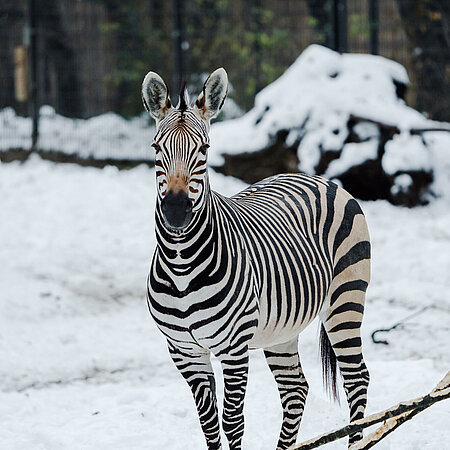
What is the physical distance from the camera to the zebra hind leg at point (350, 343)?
3.96 metres

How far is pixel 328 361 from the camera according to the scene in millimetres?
4215

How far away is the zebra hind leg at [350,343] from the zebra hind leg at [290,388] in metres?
0.23

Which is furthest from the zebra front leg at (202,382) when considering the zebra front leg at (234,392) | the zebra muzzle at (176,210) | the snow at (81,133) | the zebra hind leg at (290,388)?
the snow at (81,133)

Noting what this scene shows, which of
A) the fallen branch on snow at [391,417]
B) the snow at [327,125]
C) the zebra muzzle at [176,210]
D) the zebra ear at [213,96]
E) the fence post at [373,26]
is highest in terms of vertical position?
the zebra ear at [213,96]

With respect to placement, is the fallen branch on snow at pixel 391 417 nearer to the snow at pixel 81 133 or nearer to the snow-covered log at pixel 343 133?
the snow-covered log at pixel 343 133

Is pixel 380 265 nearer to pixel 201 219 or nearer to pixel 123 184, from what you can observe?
pixel 123 184

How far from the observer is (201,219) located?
10.9 feet

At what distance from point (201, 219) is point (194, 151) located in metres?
0.31

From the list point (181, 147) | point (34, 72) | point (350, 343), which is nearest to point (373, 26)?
point (34, 72)

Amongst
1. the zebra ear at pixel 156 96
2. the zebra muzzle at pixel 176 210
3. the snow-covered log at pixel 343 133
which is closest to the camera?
the zebra muzzle at pixel 176 210

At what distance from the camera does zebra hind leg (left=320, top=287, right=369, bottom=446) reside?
396 cm

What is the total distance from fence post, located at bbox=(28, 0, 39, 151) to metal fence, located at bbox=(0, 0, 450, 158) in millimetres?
16

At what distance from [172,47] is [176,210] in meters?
10.2

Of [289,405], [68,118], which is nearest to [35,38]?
[68,118]
